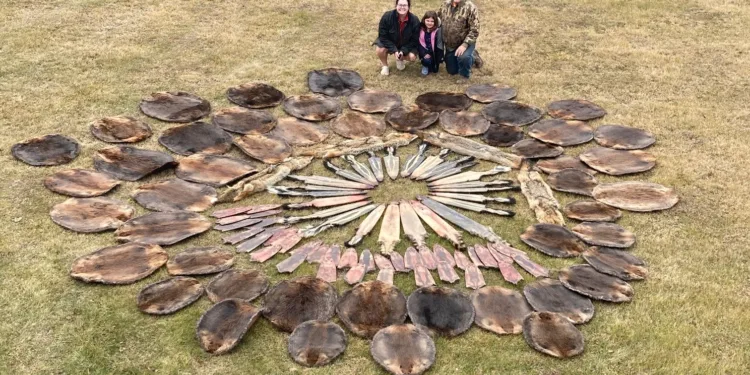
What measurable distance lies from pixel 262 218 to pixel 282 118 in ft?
8.09

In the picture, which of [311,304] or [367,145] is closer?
[311,304]

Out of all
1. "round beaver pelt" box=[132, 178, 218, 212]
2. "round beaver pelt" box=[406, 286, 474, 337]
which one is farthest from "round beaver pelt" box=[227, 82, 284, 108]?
"round beaver pelt" box=[406, 286, 474, 337]

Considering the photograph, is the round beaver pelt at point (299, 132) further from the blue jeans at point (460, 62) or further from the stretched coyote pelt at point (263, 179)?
the blue jeans at point (460, 62)

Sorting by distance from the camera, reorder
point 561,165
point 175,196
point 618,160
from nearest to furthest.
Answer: point 175,196 → point 561,165 → point 618,160

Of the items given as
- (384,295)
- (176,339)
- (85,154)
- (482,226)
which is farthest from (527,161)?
(85,154)

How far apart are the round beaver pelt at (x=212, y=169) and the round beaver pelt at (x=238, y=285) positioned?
1.80m

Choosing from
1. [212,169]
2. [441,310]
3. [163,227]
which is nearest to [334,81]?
[212,169]

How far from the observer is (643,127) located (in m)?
9.28

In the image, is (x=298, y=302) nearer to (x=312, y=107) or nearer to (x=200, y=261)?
(x=200, y=261)

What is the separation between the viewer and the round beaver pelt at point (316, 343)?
212 inches

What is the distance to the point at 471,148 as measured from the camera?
28.5 feet

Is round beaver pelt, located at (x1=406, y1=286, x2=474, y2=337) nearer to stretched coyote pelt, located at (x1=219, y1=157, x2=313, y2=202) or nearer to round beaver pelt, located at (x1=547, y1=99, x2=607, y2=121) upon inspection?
stretched coyote pelt, located at (x1=219, y1=157, x2=313, y2=202)

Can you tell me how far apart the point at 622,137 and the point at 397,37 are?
385cm

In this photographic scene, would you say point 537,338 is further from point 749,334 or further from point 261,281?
point 261,281
